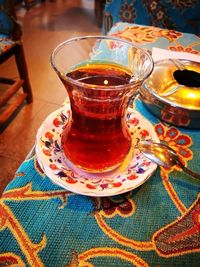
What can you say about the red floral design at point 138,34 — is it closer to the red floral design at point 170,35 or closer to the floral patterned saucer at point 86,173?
the red floral design at point 170,35

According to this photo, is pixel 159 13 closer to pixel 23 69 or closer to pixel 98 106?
pixel 23 69

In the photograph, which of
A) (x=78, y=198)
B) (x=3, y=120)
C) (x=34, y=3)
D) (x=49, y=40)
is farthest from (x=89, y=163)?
(x=34, y=3)

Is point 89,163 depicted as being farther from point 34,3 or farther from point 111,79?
point 34,3

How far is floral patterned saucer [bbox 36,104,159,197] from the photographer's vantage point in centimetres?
37

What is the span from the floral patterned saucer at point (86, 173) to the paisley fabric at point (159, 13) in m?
0.84

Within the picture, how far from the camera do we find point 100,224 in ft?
1.19

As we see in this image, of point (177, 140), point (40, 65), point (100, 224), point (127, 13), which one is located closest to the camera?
point (100, 224)

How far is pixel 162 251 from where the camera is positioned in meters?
0.34

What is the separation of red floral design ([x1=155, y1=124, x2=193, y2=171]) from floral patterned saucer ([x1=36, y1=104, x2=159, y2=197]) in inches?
2.2

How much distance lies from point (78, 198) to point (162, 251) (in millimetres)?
138

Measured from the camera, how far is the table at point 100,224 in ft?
1.09

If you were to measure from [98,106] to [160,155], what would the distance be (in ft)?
0.44

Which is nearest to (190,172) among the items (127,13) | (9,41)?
(127,13)

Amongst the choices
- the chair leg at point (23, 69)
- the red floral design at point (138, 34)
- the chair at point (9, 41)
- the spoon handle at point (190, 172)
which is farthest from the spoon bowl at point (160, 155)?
the chair leg at point (23, 69)
